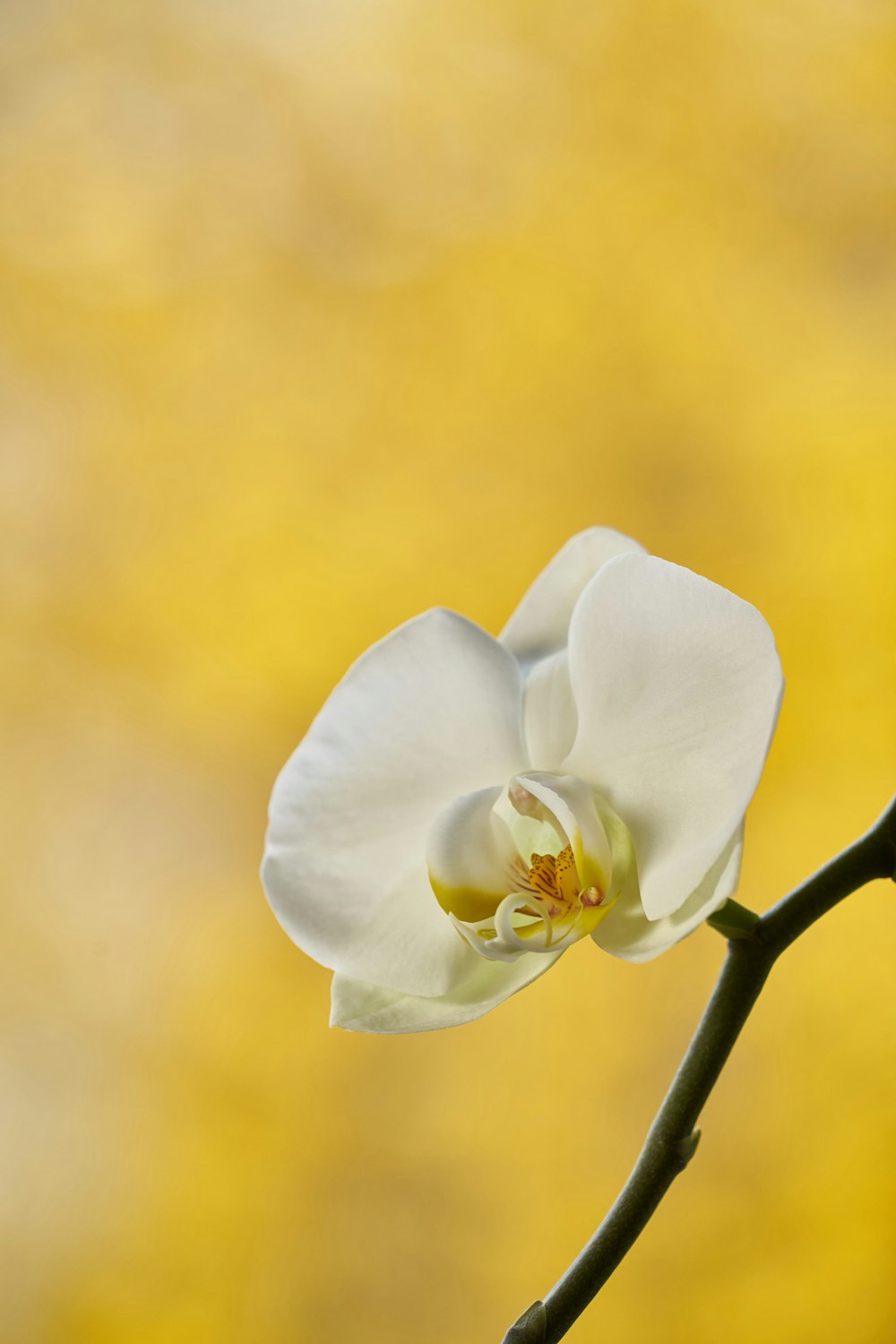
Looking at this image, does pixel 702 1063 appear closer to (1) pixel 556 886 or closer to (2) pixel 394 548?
(1) pixel 556 886

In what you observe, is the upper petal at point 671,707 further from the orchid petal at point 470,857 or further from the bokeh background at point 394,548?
the bokeh background at point 394,548

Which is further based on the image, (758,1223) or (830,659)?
(830,659)

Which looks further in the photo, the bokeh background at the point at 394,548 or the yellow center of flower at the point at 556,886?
the bokeh background at the point at 394,548

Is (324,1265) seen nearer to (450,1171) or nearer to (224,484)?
(450,1171)

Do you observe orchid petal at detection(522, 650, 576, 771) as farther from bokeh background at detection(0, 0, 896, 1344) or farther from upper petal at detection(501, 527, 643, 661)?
bokeh background at detection(0, 0, 896, 1344)

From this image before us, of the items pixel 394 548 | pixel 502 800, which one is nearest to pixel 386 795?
pixel 502 800

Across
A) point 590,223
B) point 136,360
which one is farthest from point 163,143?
point 590,223

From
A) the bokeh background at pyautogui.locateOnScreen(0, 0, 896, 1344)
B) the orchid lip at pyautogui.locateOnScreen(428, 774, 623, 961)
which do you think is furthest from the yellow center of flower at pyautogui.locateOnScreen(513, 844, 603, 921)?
the bokeh background at pyautogui.locateOnScreen(0, 0, 896, 1344)

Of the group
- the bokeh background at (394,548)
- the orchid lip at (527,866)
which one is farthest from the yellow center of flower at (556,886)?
the bokeh background at (394,548)
